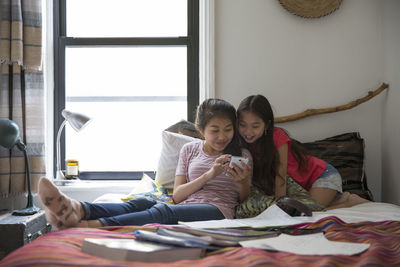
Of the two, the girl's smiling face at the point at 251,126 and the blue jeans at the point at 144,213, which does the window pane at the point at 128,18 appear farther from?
the blue jeans at the point at 144,213

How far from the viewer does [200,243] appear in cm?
104

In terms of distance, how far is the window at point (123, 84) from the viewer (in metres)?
2.68

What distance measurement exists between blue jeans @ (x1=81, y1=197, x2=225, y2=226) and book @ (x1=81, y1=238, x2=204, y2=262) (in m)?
0.32

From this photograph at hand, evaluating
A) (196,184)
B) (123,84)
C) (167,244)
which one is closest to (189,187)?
(196,184)

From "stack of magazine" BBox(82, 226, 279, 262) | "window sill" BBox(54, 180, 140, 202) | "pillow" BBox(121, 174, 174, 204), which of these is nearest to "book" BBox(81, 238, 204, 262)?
"stack of magazine" BBox(82, 226, 279, 262)

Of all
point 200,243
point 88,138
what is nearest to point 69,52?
point 88,138

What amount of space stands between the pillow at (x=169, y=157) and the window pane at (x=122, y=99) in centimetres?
53

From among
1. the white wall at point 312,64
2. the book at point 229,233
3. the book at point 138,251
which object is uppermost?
the white wall at point 312,64

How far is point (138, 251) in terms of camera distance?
958mm

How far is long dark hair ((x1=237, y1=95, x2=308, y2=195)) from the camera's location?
6.01ft

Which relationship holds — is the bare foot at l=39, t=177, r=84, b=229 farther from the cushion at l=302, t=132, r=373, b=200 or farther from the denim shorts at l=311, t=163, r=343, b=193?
the cushion at l=302, t=132, r=373, b=200

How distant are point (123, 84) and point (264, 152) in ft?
4.18

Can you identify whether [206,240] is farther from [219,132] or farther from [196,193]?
[219,132]

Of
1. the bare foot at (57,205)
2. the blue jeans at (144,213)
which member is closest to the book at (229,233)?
the blue jeans at (144,213)
